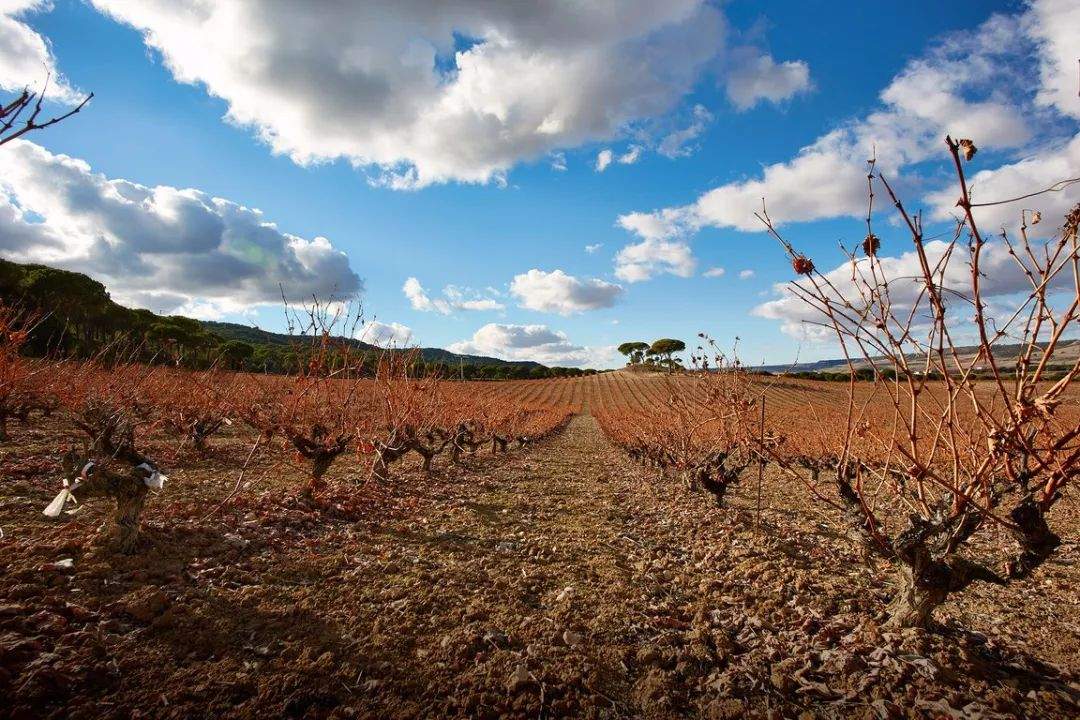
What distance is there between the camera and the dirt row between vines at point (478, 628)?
2.86 m

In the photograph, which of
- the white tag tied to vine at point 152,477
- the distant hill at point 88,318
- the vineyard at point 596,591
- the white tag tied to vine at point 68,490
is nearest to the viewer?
the vineyard at point 596,591

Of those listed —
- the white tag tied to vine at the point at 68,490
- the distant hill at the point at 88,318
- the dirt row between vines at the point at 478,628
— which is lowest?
the dirt row between vines at the point at 478,628

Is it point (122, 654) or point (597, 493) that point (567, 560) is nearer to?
point (122, 654)

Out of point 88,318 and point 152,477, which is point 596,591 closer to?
point 152,477

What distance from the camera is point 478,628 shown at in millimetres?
3854

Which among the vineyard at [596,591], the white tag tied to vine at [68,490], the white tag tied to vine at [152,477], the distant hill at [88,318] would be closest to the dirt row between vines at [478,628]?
the vineyard at [596,591]

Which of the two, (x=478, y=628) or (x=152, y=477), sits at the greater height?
(x=152, y=477)

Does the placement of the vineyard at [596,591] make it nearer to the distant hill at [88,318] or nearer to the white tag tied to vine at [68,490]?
the white tag tied to vine at [68,490]

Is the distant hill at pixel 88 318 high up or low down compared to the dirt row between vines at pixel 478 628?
up

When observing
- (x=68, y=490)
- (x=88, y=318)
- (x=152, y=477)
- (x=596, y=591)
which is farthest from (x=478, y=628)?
(x=88, y=318)

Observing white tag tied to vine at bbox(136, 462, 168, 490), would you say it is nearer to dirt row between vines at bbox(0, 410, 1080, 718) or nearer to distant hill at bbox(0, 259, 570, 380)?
dirt row between vines at bbox(0, 410, 1080, 718)

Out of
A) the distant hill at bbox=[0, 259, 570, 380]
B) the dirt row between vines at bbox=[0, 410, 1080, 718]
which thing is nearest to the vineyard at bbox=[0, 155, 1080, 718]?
the dirt row between vines at bbox=[0, 410, 1080, 718]

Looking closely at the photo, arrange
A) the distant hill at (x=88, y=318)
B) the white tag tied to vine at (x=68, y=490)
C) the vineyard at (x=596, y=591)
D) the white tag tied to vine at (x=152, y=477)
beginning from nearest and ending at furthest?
the vineyard at (x=596, y=591)
the white tag tied to vine at (x=68, y=490)
the white tag tied to vine at (x=152, y=477)
the distant hill at (x=88, y=318)

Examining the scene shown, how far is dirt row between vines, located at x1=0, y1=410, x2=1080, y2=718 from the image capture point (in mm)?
2861
